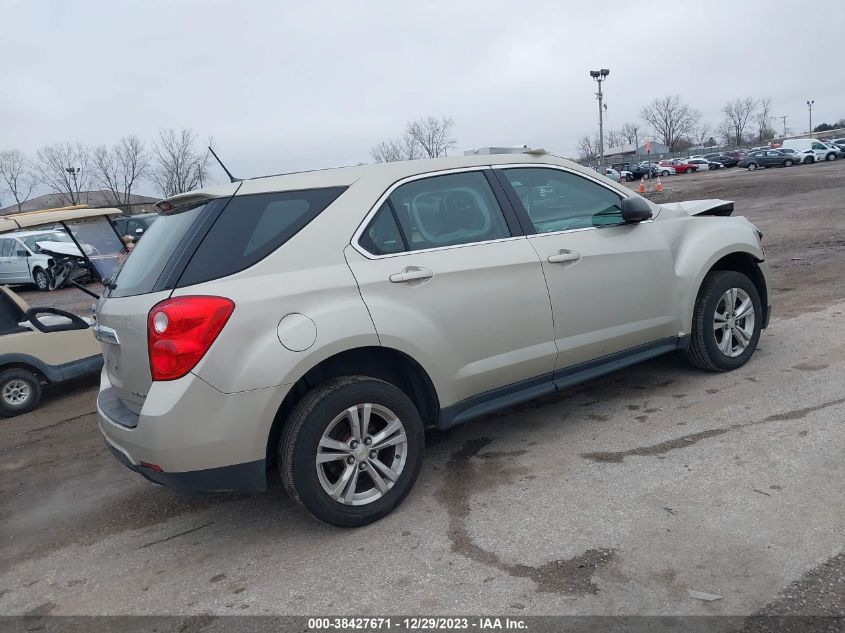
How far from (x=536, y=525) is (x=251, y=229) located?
2037 mm

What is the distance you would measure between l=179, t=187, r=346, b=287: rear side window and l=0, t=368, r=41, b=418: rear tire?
186 inches

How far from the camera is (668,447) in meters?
3.98

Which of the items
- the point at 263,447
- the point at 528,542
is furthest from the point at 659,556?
the point at 263,447

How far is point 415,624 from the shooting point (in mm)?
2643

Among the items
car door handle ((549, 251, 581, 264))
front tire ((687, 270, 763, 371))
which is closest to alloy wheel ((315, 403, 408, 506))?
car door handle ((549, 251, 581, 264))

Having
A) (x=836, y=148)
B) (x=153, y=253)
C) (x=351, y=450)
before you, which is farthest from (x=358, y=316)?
(x=836, y=148)

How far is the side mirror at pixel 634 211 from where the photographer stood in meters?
4.38

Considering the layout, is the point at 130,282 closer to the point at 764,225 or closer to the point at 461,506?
the point at 461,506

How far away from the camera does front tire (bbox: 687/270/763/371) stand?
4.90 metres

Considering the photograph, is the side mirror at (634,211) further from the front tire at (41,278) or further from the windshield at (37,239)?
the front tire at (41,278)

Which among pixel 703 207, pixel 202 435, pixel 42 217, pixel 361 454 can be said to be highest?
pixel 42 217

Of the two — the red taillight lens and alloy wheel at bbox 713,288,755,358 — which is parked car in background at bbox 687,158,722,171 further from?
the red taillight lens

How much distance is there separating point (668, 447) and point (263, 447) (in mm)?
2371

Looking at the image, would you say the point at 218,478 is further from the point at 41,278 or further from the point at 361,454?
the point at 41,278
